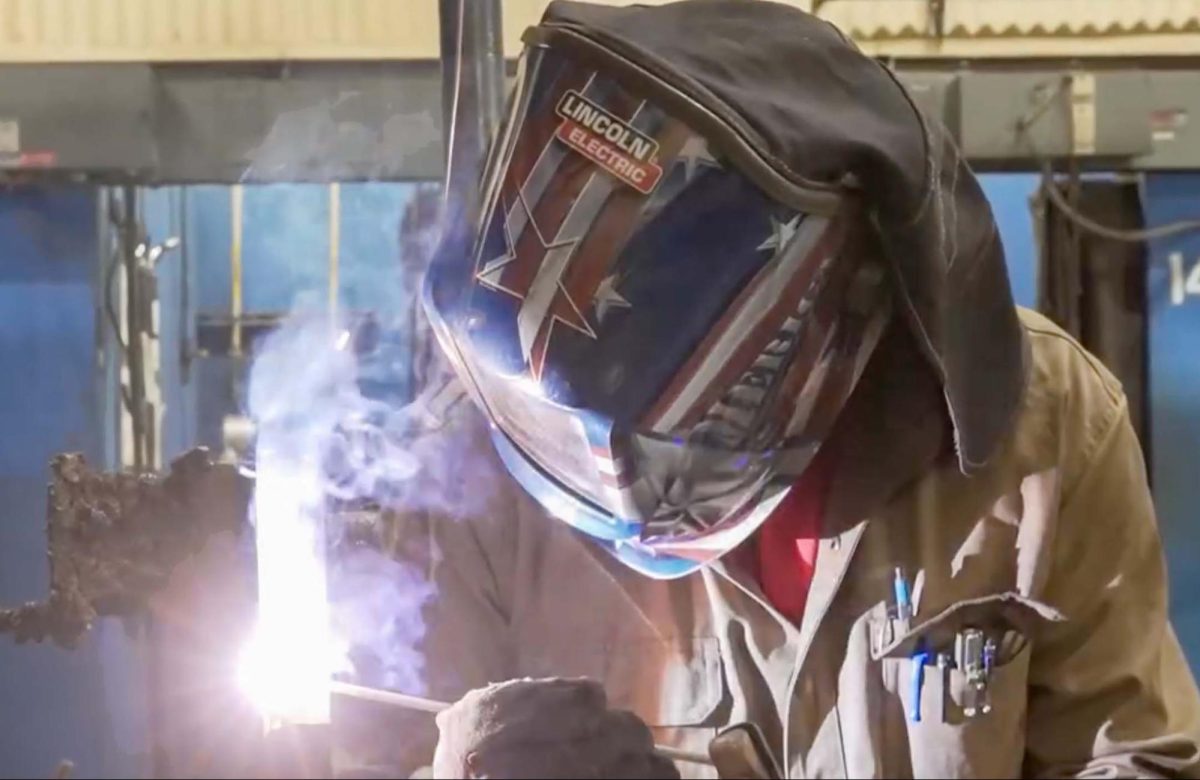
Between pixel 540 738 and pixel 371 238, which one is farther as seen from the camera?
pixel 371 238

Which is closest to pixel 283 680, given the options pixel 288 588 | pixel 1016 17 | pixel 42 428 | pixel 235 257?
pixel 288 588

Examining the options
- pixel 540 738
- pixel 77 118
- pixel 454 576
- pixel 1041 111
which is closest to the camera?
pixel 540 738

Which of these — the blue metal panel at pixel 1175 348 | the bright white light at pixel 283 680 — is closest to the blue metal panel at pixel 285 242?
the bright white light at pixel 283 680

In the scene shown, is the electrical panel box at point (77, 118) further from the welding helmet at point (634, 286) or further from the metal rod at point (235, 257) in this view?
the welding helmet at point (634, 286)

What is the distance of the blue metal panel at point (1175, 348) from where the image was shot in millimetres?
908

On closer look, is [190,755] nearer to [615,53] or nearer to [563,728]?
[563,728]

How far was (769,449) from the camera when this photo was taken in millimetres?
609

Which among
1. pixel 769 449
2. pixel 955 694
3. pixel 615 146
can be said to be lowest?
pixel 955 694

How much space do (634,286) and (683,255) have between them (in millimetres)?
23

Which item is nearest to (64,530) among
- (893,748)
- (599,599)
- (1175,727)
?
(599,599)

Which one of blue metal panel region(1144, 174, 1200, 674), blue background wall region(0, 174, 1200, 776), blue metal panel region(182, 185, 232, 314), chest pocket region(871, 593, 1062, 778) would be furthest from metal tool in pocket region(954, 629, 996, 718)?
blue metal panel region(182, 185, 232, 314)

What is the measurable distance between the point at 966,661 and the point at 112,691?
37cm

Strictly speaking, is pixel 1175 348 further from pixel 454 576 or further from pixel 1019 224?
pixel 454 576

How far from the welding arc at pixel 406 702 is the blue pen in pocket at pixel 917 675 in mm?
105
